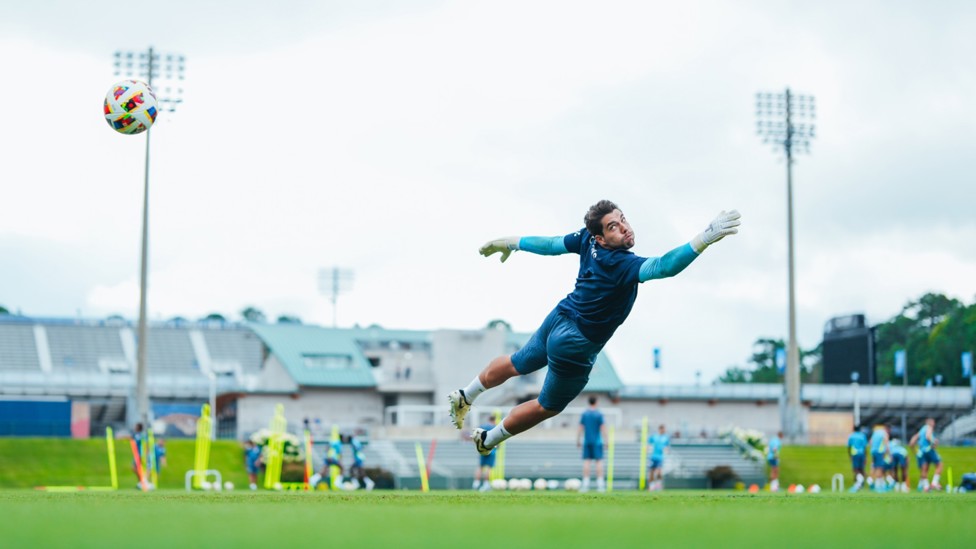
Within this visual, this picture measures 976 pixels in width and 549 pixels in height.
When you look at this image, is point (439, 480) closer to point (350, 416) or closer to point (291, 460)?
point (291, 460)

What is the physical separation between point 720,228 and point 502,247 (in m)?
2.78

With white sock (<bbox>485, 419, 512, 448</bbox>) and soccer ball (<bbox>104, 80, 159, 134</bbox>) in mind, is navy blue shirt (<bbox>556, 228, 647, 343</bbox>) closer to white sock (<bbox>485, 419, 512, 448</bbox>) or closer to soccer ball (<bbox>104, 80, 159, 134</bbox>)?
white sock (<bbox>485, 419, 512, 448</bbox>)

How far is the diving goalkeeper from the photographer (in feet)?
31.1

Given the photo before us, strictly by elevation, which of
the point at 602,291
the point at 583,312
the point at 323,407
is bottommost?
the point at 323,407

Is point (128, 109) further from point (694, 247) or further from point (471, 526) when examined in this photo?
point (471, 526)

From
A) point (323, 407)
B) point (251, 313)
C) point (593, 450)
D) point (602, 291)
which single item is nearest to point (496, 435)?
point (602, 291)

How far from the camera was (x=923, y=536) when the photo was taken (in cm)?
522

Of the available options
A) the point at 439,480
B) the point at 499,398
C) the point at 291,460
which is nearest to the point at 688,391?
the point at 499,398

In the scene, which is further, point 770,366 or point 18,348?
point 770,366

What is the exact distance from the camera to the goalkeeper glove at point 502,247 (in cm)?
1070

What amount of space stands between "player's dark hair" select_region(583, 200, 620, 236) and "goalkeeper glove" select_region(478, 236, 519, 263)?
1.04m

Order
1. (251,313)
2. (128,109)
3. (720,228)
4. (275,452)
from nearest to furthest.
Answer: (720,228) → (128,109) → (275,452) → (251,313)

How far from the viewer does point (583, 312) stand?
9672 millimetres

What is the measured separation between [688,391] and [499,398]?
12.3 meters
